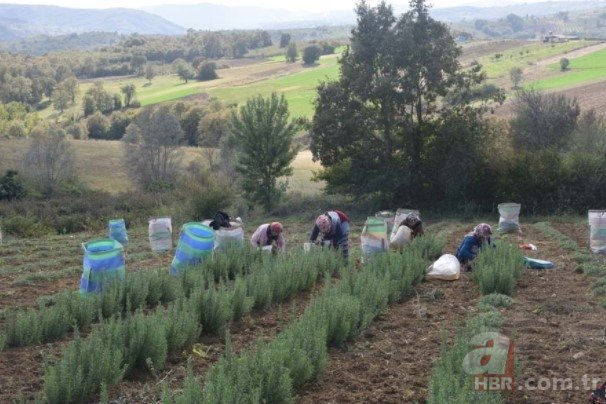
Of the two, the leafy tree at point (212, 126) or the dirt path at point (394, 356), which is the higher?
the dirt path at point (394, 356)

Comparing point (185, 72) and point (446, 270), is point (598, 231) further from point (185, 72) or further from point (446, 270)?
point (185, 72)

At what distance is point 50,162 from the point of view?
39.6m

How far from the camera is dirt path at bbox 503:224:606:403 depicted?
5195 mm

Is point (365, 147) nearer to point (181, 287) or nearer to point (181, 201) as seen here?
point (181, 201)

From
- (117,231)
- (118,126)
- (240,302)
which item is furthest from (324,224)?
(118,126)

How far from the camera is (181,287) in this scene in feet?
25.2

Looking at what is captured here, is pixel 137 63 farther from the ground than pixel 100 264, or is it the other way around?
pixel 137 63

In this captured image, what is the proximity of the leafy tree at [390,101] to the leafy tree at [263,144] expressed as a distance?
4.13 feet

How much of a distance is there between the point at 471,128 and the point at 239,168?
26.8ft

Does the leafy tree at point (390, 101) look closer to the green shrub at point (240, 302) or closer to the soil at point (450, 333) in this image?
the soil at point (450, 333)

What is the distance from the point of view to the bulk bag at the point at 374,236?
10383 millimetres

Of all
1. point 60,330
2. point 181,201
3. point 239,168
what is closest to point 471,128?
point 239,168

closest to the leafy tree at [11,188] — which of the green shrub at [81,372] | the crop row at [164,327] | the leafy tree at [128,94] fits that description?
the crop row at [164,327]

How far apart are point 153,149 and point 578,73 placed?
3737cm
